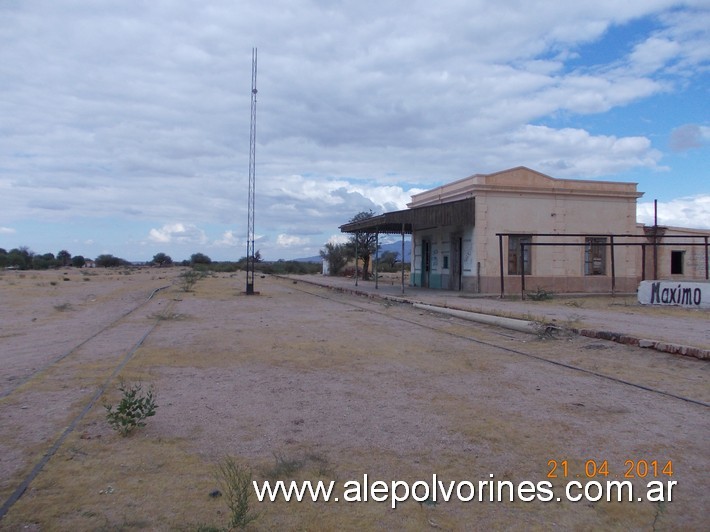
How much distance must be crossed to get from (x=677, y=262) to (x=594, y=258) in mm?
6467

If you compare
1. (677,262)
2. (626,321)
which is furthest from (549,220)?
(626,321)

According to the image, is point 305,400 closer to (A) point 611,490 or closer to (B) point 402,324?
(A) point 611,490

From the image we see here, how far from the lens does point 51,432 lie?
5953 millimetres

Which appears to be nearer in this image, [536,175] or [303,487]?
[303,487]

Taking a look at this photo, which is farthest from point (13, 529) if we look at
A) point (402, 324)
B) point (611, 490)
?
point (402, 324)

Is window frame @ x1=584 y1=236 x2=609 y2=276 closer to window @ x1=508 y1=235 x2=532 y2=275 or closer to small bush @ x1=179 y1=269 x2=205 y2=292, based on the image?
window @ x1=508 y1=235 x2=532 y2=275

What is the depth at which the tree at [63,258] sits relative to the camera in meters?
110

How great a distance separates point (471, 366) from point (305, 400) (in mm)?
3445

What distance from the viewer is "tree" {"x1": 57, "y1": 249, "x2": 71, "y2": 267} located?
110 meters

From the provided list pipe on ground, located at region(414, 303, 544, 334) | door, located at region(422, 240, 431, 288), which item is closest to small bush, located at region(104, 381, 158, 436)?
pipe on ground, located at region(414, 303, 544, 334)
